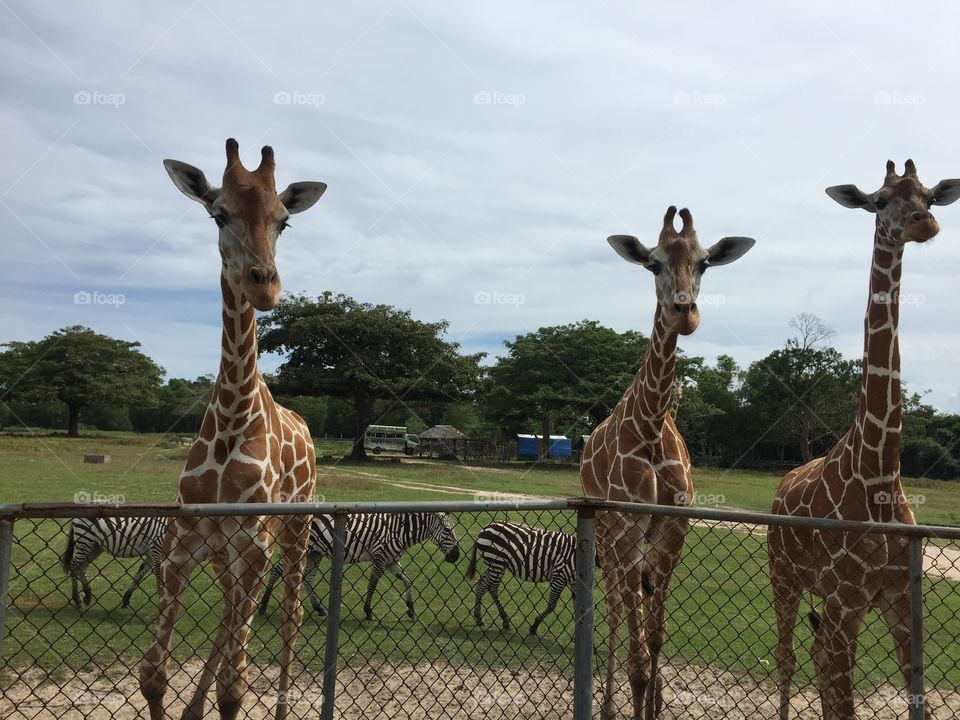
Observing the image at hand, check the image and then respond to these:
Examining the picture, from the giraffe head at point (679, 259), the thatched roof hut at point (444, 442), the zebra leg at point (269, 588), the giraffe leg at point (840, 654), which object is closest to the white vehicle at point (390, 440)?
the thatched roof hut at point (444, 442)

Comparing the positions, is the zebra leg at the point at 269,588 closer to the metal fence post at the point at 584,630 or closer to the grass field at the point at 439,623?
the grass field at the point at 439,623

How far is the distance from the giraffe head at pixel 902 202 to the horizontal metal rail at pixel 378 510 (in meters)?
2.49

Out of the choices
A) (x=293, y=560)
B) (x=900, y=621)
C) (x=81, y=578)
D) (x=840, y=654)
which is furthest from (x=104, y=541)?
(x=900, y=621)

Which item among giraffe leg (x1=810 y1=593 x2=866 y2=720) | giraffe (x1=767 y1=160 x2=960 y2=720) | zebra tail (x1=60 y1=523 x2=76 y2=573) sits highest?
giraffe (x1=767 y1=160 x2=960 y2=720)

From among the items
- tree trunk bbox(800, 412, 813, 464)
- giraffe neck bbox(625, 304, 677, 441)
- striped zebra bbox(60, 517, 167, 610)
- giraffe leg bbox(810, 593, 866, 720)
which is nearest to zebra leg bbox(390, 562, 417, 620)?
striped zebra bbox(60, 517, 167, 610)

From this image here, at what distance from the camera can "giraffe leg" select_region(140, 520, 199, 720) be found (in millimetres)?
4328

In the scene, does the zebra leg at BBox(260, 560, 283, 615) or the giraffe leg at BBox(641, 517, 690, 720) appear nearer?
the giraffe leg at BBox(641, 517, 690, 720)

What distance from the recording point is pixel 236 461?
492cm

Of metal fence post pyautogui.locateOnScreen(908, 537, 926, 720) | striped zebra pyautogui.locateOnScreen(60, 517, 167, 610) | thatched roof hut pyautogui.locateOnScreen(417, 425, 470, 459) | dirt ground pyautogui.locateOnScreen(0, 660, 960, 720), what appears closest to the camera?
metal fence post pyautogui.locateOnScreen(908, 537, 926, 720)

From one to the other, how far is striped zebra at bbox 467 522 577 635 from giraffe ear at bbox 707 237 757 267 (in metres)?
4.05

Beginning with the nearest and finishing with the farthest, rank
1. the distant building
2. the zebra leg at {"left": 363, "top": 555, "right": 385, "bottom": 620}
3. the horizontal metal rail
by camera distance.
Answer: the horizontal metal rail → the zebra leg at {"left": 363, "top": 555, "right": 385, "bottom": 620} → the distant building

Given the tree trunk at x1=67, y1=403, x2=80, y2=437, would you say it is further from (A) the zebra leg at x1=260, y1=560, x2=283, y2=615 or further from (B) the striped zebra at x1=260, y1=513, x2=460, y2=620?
(B) the striped zebra at x1=260, y1=513, x2=460, y2=620

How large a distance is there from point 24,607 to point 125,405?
5107 centimetres

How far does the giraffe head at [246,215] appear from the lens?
456 cm
